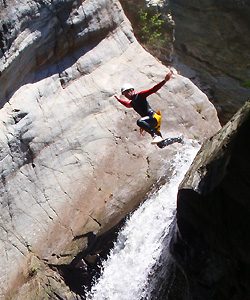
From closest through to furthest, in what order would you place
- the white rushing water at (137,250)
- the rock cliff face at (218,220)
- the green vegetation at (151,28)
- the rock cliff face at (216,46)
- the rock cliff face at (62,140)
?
the rock cliff face at (218,220) < the white rushing water at (137,250) < the rock cliff face at (62,140) < the green vegetation at (151,28) < the rock cliff face at (216,46)

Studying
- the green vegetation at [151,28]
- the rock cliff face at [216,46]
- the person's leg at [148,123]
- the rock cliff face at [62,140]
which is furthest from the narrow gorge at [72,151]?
the rock cliff face at [216,46]

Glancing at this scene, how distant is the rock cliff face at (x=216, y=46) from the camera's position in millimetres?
13273

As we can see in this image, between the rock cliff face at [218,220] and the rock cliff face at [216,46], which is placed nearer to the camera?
the rock cliff face at [218,220]

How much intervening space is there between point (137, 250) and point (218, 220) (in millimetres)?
2883

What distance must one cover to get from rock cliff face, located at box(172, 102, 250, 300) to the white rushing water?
97 cm

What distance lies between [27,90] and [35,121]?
2.52 feet

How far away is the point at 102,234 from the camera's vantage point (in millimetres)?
7730

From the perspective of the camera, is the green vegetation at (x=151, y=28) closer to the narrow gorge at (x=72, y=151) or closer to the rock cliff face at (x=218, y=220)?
the narrow gorge at (x=72, y=151)

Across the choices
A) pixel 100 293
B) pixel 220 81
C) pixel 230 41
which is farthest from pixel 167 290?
pixel 230 41

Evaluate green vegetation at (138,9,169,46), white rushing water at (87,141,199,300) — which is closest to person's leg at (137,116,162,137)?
white rushing water at (87,141,199,300)

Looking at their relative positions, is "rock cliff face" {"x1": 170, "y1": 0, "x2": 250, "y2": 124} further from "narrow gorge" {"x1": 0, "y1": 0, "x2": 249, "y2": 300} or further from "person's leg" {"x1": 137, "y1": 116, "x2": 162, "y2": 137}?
"person's leg" {"x1": 137, "y1": 116, "x2": 162, "y2": 137}

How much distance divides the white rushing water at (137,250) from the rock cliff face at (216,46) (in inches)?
248

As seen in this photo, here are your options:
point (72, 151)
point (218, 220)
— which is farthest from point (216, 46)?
point (218, 220)

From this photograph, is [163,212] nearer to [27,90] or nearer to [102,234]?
[102,234]
